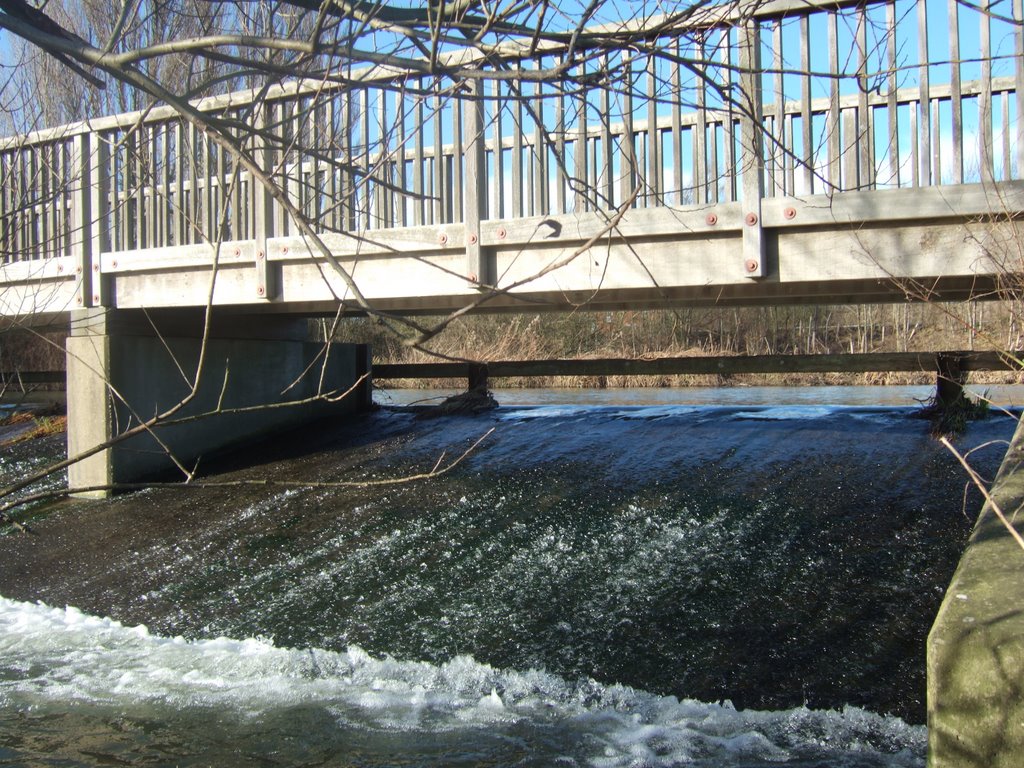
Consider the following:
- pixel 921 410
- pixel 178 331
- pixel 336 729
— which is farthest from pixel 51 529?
pixel 921 410

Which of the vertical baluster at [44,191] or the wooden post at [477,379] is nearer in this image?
the vertical baluster at [44,191]

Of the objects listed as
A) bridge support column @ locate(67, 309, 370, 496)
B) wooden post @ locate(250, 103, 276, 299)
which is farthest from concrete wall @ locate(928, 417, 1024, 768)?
wooden post @ locate(250, 103, 276, 299)

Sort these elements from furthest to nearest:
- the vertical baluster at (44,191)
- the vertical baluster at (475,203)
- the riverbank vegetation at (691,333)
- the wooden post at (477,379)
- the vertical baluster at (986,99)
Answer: the riverbank vegetation at (691,333) → the wooden post at (477,379) → the vertical baluster at (475,203) → the vertical baluster at (44,191) → the vertical baluster at (986,99)

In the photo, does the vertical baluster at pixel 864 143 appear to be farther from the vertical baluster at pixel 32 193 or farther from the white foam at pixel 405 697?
the vertical baluster at pixel 32 193

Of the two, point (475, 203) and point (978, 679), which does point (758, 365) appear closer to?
point (475, 203)

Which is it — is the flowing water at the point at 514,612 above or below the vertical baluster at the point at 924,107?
below

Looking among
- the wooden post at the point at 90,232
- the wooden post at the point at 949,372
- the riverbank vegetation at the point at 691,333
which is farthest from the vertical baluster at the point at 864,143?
the riverbank vegetation at the point at 691,333

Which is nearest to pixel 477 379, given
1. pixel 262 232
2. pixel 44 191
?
pixel 262 232

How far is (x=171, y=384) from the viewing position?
10.3 meters

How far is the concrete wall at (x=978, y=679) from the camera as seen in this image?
2.77 meters

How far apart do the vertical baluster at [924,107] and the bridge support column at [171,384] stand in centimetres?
526

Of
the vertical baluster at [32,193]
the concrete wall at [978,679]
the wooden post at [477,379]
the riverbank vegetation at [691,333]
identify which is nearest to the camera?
the concrete wall at [978,679]

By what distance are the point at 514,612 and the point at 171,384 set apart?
6358 millimetres

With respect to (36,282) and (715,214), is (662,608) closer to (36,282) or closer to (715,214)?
(715,214)
